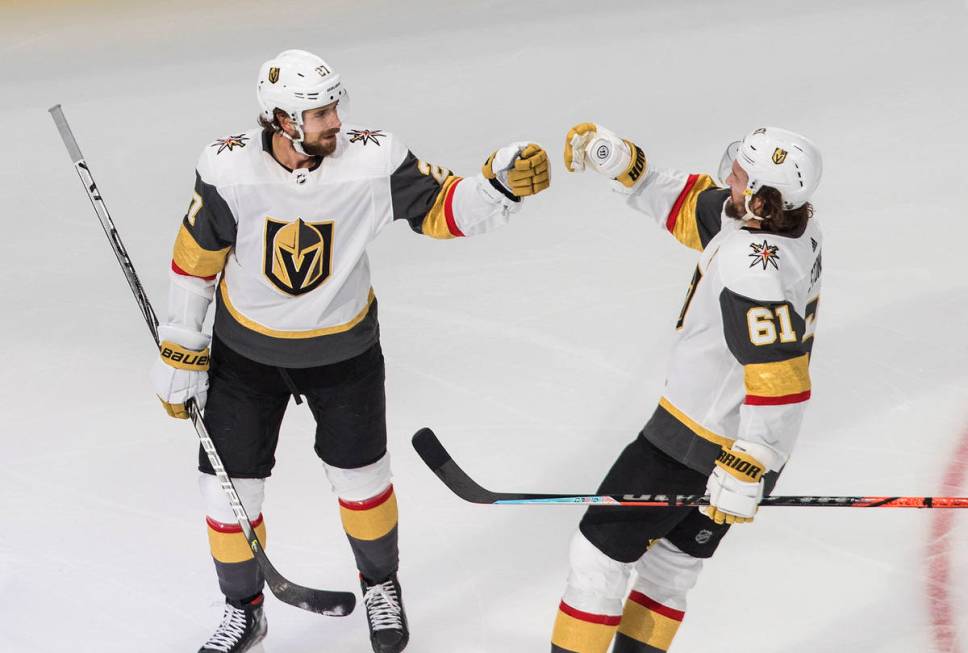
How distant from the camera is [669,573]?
262 centimetres

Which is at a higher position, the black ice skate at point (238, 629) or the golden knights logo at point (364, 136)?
the golden knights logo at point (364, 136)

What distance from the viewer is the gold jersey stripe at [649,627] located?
263cm

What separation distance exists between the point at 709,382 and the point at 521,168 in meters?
0.55

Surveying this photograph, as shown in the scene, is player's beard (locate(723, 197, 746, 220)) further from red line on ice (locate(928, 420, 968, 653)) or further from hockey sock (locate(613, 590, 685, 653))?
red line on ice (locate(928, 420, 968, 653))

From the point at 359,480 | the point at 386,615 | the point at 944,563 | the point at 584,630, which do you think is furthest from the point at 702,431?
the point at 944,563

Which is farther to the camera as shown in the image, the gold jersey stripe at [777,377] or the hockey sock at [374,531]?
the hockey sock at [374,531]

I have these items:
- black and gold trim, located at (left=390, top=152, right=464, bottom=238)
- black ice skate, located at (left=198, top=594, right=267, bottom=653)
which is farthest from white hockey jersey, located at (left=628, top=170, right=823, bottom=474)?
black ice skate, located at (left=198, top=594, right=267, bottom=653)

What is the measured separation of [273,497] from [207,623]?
0.49 metres

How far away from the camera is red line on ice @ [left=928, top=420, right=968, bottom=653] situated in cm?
296

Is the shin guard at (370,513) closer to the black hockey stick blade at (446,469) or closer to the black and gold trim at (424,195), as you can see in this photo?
the black hockey stick blade at (446,469)

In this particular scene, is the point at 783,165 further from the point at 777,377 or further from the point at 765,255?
the point at 777,377

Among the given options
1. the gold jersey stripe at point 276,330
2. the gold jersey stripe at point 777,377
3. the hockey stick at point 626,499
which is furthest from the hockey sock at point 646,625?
the gold jersey stripe at point 276,330

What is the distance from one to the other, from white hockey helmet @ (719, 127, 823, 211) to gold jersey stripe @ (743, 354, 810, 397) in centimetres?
29

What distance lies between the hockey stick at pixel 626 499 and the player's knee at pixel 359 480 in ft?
0.72
